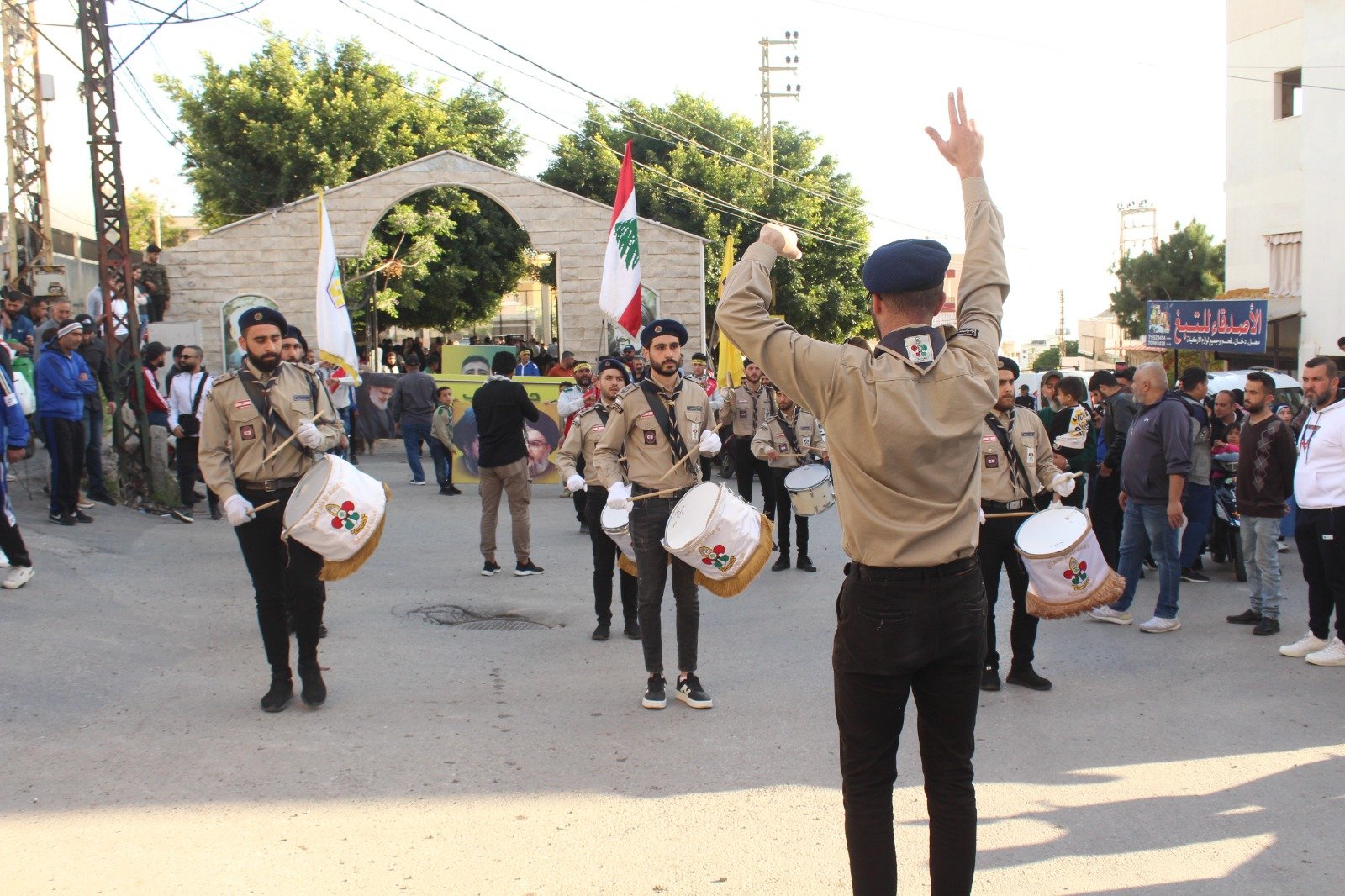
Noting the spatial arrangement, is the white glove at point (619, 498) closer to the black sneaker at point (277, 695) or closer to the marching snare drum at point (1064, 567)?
the black sneaker at point (277, 695)

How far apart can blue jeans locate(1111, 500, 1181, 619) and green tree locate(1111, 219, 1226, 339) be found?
39.5m

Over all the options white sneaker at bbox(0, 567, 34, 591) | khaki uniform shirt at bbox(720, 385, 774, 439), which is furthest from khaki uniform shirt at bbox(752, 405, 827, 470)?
white sneaker at bbox(0, 567, 34, 591)

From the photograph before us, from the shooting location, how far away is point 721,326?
3.27 meters

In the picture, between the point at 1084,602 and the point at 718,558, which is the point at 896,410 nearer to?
the point at 718,558

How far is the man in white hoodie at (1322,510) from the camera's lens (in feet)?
23.0

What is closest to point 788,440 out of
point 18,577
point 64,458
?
point 18,577

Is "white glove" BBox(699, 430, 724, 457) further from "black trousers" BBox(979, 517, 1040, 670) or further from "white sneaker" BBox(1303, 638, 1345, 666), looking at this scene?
"white sneaker" BBox(1303, 638, 1345, 666)

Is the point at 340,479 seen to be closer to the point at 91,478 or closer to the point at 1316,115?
the point at 91,478

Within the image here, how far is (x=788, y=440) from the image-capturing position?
36.4 ft

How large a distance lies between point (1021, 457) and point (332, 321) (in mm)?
10594

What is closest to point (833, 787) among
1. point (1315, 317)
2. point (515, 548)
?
point (515, 548)

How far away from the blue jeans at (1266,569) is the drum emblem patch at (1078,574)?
100 inches

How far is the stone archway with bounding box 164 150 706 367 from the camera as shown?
75.1 ft

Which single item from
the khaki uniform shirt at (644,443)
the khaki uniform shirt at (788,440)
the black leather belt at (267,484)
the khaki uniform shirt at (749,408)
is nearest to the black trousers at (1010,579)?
the khaki uniform shirt at (644,443)
